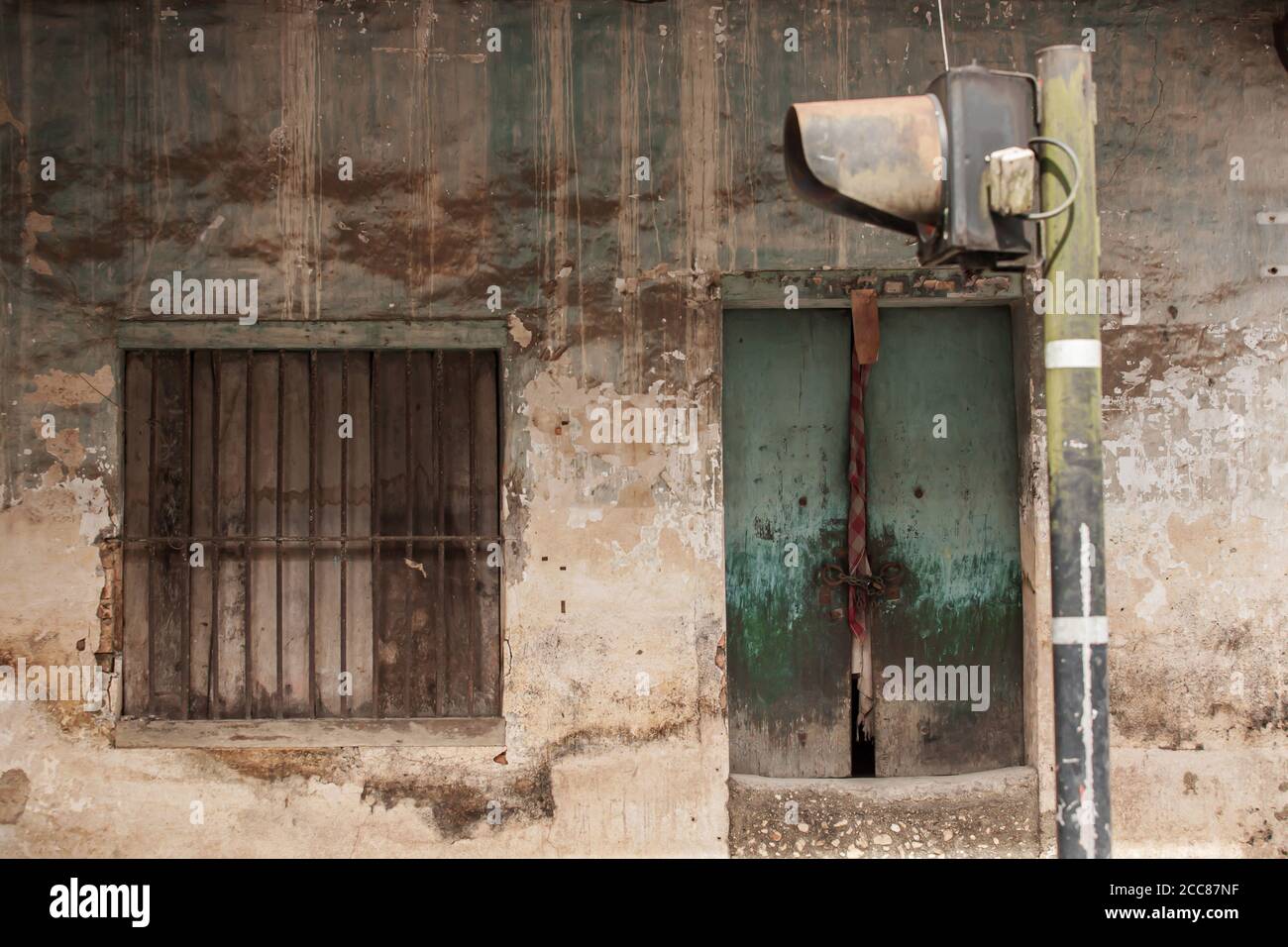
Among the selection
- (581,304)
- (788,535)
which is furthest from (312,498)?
(788,535)

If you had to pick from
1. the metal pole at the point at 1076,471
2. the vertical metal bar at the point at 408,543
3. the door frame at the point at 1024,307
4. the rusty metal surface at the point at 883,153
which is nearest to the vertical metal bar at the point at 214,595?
the vertical metal bar at the point at 408,543

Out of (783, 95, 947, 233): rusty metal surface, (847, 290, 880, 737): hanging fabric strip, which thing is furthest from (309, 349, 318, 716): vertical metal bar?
(783, 95, 947, 233): rusty metal surface

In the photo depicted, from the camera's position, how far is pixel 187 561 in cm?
458

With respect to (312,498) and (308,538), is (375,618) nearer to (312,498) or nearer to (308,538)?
(308,538)

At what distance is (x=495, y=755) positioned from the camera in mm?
4477

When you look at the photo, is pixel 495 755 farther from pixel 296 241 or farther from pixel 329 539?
pixel 296 241

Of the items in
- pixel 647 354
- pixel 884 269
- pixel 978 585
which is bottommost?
pixel 978 585

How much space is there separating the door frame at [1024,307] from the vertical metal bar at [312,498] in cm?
165

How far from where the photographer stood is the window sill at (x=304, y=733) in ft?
14.6

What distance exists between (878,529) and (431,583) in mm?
1871

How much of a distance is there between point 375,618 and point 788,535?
1.74 m

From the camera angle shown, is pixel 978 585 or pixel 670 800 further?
pixel 978 585

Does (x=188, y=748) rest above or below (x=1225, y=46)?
below

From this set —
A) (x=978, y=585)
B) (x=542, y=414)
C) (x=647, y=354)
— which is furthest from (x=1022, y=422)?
(x=542, y=414)
